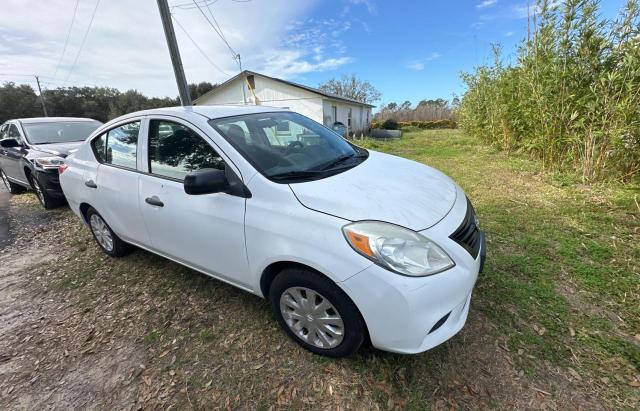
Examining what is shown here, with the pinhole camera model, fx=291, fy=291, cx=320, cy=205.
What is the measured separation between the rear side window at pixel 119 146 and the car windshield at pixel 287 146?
3.16ft

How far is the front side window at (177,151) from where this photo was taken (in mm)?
2125

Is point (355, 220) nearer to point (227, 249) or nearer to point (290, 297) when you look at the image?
point (290, 297)

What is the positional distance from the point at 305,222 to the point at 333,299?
1.53 ft

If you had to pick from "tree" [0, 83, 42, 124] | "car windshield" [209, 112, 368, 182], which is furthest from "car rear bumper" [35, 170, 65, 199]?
"tree" [0, 83, 42, 124]

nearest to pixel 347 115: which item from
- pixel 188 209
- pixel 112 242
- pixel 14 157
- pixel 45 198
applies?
pixel 14 157

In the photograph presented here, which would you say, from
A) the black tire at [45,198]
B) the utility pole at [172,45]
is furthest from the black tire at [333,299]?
the utility pole at [172,45]

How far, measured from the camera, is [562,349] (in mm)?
1883

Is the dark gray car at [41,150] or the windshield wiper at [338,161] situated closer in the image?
the windshield wiper at [338,161]

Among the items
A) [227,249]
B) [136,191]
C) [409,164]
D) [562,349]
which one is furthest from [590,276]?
[136,191]

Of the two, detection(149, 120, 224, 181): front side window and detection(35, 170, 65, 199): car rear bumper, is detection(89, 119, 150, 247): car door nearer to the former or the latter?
detection(149, 120, 224, 181): front side window

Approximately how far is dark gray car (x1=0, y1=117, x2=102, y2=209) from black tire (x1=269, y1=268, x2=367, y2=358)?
4959mm

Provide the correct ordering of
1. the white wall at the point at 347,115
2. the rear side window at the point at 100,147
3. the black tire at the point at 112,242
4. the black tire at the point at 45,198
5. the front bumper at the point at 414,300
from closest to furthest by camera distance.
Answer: the front bumper at the point at 414,300 < the rear side window at the point at 100,147 < the black tire at the point at 112,242 < the black tire at the point at 45,198 < the white wall at the point at 347,115

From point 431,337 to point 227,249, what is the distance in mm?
1379

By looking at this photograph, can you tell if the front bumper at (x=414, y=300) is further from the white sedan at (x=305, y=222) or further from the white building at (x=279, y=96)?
the white building at (x=279, y=96)
